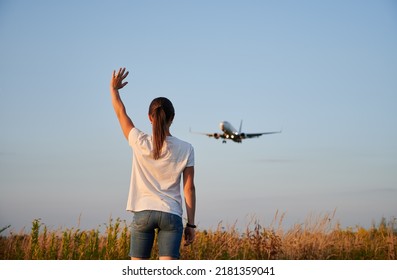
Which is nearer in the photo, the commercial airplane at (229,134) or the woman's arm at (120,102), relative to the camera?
the woman's arm at (120,102)

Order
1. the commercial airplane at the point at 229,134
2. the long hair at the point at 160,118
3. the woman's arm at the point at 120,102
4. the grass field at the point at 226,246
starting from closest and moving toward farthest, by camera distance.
A: the long hair at the point at 160,118
the woman's arm at the point at 120,102
the grass field at the point at 226,246
the commercial airplane at the point at 229,134

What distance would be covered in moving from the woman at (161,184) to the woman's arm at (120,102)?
24cm

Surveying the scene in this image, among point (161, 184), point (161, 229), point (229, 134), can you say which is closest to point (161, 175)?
point (161, 184)

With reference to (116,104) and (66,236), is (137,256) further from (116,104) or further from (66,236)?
(66,236)

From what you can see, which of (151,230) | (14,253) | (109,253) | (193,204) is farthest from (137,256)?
(14,253)

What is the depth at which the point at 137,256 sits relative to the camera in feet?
12.2

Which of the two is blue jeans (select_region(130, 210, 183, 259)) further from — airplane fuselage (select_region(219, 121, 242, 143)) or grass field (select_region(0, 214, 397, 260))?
airplane fuselage (select_region(219, 121, 242, 143))

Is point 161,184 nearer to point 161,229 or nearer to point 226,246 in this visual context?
point 161,229

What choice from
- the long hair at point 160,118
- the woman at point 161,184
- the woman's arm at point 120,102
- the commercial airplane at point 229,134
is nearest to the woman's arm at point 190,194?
the woman at point 161,184

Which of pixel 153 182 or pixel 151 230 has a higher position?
pixel 153 182

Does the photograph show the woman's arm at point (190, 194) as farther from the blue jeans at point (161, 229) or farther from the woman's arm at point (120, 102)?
the woman's arm at point (120, 102)

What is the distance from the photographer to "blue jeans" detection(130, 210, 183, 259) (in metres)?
3.56

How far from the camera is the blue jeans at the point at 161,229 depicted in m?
3.56
